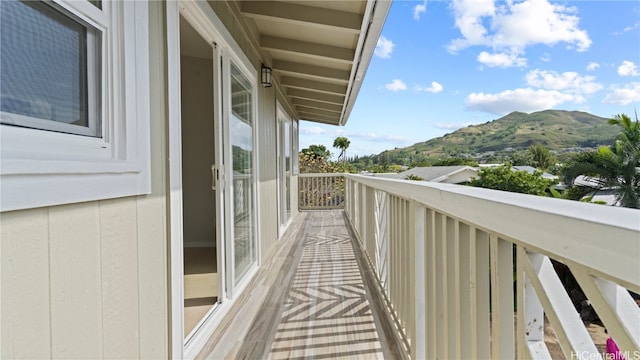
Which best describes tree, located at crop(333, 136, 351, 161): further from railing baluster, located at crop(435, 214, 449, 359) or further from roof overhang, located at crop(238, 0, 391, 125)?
railing baluster, located at crop(435, 214, 449, 359)

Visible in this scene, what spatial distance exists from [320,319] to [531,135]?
906 centimetres

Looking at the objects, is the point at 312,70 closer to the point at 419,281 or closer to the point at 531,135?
the point at 419,281

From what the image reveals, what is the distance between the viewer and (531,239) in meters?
0.63

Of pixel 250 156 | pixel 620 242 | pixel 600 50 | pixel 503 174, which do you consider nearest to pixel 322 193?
pixel 503 174

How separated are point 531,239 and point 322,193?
786 cm

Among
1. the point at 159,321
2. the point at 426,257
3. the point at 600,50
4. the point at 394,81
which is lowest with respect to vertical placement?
the point at 159,321

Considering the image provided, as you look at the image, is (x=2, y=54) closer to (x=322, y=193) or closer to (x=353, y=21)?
A: (x=353, y=21)

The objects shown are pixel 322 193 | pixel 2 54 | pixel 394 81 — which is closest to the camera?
pixel 2 54

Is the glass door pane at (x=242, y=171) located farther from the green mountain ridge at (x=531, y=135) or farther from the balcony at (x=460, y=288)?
the green mountain ridge at (x=531, y=135)

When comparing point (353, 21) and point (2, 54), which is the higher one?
point (353, 21)

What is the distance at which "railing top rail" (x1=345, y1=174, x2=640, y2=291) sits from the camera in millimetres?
430

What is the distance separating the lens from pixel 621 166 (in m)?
4.73

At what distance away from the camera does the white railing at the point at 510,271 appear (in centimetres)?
47

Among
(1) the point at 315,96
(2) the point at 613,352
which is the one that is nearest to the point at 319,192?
(1) the point at 315,96
